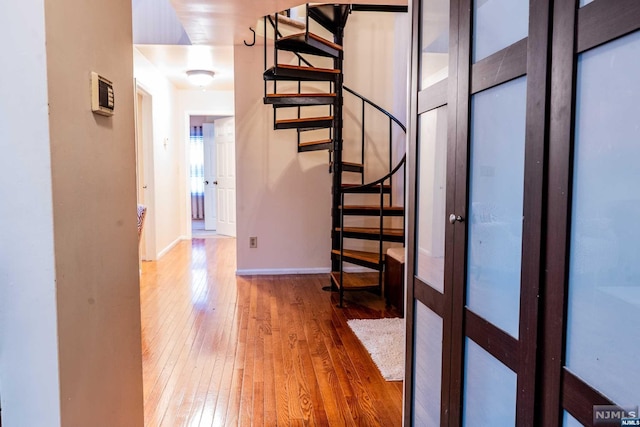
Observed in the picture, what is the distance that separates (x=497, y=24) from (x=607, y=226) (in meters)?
0.65

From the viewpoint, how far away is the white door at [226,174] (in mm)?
7789

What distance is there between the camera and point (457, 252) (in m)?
1.36

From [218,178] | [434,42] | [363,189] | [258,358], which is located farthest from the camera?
[218,178]

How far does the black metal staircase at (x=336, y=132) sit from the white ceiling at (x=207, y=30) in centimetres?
39

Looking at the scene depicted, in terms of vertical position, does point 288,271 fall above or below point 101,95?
below

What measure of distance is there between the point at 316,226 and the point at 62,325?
4.06 meters

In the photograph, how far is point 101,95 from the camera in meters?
1.26

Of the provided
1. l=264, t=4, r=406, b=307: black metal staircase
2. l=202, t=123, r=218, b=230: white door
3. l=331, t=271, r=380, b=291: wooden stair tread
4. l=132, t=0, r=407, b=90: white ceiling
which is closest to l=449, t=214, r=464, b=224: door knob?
l=264, t=4, r=406, b=307: black metal staircase

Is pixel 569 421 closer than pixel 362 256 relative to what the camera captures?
Yes

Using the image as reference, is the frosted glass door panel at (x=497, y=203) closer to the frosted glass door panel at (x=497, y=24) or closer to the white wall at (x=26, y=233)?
the frosted glass door panel at (x=497, y=24)

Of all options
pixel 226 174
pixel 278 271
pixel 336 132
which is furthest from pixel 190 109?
pixel 336 132

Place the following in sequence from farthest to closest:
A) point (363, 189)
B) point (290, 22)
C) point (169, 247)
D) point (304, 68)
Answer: point (169, 247) → point (290, 22) → point (304, 68) → point (363, 189)

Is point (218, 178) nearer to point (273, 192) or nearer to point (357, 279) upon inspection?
point (273, 192)

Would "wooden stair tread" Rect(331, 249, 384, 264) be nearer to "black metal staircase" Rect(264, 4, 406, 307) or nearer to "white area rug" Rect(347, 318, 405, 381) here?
"black metal staircase" Rect(264, 4, 406, 307)
